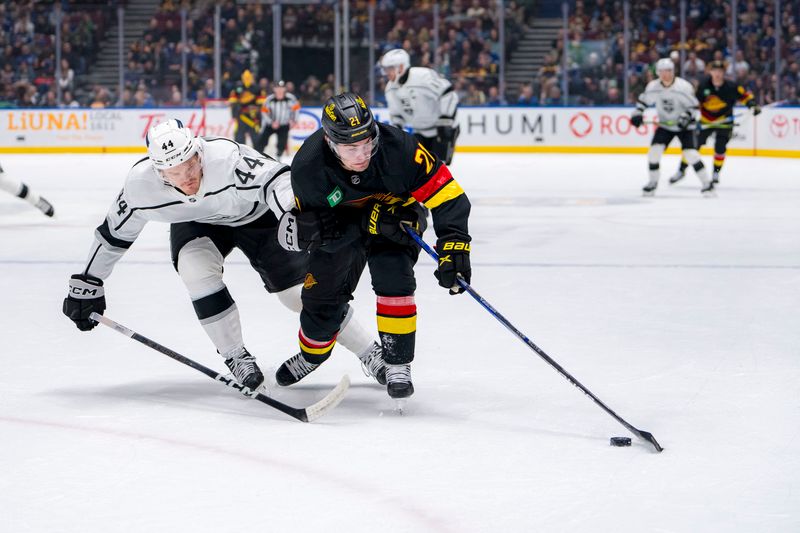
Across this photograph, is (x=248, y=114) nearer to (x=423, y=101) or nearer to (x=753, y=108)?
(x=753, y=108)

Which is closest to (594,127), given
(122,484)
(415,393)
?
(415,393)

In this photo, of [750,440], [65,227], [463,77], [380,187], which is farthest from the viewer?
[463,77]

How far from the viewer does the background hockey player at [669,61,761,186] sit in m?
11.5

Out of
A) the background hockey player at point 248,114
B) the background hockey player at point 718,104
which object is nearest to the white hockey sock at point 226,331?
the background hockey player at point 718,104

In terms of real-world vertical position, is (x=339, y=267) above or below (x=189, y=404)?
Result: above

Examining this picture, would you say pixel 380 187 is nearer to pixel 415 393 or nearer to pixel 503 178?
pixel 415 393

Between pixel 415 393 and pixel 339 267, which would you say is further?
pixel 415 393

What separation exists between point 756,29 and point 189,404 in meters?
13.8

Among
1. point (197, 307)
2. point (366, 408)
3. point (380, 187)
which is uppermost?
point (380, 187)

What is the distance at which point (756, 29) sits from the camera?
15.7 m

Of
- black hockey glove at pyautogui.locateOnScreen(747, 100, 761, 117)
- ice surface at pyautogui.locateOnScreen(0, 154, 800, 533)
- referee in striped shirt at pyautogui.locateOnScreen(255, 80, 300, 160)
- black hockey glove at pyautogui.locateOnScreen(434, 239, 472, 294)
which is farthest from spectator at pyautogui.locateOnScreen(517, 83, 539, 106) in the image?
black hockey glove at pyautogui.locateOnScreen(434, 239, 472, 294)

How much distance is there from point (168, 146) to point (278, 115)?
38.4 ft

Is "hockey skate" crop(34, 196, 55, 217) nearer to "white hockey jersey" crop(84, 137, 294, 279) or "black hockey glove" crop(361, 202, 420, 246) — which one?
"white hockey jersey" crop(84, 137, 294, 279)

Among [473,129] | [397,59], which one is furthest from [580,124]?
[397,59]
